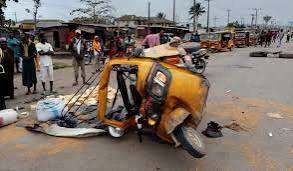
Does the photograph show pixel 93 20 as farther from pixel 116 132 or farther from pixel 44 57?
pixel 116 132

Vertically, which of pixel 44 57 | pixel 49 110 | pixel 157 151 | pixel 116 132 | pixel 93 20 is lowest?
pixel 157 151

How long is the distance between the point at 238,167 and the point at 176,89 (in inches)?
50.1

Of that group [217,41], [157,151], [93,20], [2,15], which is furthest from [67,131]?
[93,20]

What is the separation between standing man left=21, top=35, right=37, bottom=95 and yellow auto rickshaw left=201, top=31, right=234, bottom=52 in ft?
72.3

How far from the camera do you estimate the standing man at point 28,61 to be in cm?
957

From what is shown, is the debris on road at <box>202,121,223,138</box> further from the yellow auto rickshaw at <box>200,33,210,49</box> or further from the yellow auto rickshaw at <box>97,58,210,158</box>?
the yellow auto rickshaw at <box>200,33,210,49</box>

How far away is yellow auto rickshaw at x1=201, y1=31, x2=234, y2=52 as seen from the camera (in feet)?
98.9

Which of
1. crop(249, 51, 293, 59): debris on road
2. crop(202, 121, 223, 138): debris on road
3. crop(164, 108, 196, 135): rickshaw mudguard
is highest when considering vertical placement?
crop(164, 108, 196, 135): rickshaw mudguard

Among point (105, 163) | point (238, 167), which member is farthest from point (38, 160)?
point (238, 167)

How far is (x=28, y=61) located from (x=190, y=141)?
653 centimetres

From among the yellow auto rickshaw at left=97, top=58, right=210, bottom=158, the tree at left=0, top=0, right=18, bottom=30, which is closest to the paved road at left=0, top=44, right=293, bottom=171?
the yellow auto rickshaw at left=97, top=58, right=210, bottom=158

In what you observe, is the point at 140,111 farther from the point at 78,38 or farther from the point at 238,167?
the point at 78,38

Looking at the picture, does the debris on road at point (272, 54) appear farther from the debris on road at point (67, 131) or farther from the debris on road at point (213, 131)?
the debris on road at point (67, 131)

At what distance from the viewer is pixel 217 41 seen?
30.2 m
